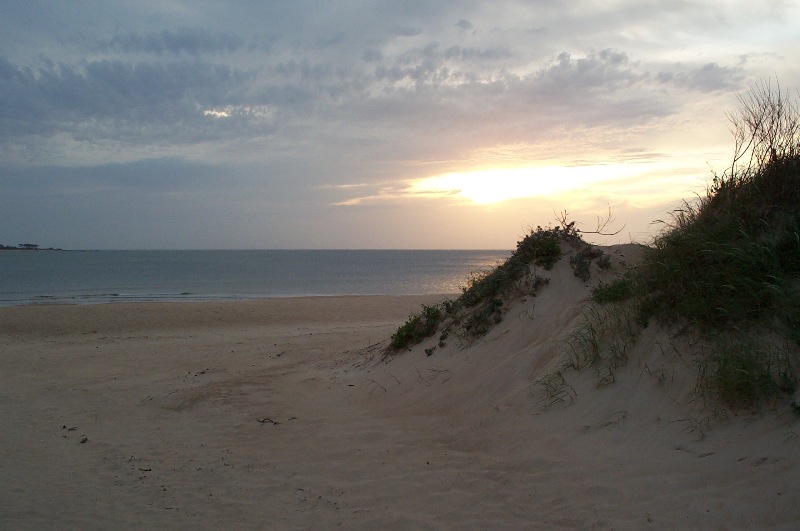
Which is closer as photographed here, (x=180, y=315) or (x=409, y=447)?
(x=409, y=447)

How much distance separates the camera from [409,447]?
6.34 m

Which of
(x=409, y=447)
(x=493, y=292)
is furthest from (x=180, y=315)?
(x=409, y=447)

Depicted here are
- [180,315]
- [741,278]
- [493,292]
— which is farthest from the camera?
[180,315]

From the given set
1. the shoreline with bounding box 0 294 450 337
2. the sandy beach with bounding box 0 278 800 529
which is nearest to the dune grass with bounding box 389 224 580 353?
the sandy beach with bounding box 0 278 800 529

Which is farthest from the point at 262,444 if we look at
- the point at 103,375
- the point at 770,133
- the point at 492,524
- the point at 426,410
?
the point at 770,133

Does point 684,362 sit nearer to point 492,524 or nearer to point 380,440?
point 492,524

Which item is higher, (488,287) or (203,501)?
(488,287)

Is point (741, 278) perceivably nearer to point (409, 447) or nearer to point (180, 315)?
point (409, 447)

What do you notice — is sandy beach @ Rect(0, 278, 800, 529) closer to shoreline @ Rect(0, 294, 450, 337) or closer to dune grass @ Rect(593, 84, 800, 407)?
dune grass @ Rect(593, 84, 800, 407)

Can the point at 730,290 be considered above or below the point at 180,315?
above

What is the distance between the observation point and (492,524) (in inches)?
175

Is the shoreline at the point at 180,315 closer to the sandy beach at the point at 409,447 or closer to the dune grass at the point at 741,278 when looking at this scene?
the sandy beach at the point at 409,447

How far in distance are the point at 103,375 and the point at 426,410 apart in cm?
764

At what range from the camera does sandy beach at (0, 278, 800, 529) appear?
443 centimetres
